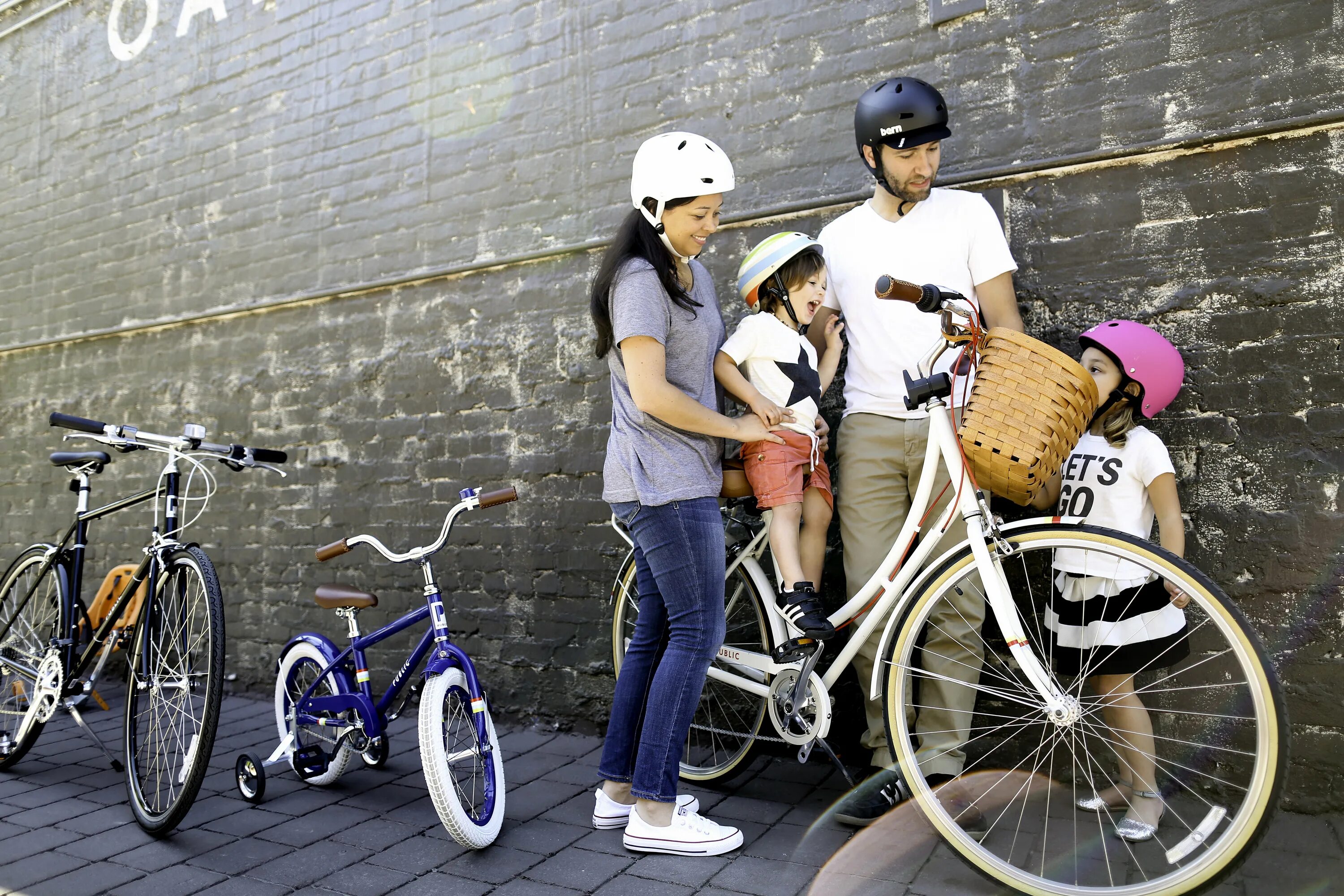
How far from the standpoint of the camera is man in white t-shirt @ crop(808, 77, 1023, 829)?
3094 millimetres

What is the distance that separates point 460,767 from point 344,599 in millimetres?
735

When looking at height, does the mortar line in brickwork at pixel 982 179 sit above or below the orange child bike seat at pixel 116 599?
above

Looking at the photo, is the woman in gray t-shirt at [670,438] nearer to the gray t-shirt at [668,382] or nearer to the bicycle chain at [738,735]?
the gray t-shirt at [668,382]

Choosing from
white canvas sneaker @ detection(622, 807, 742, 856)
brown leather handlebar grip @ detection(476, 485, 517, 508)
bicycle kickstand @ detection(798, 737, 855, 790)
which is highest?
brown leather handlebar grip @ detection(476, 485, 517, 508)

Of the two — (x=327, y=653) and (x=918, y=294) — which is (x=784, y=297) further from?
(x=327, y=653)

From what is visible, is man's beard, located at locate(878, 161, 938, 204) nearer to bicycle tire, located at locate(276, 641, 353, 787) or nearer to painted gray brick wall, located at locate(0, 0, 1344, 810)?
painted gray brick wall, located at locate(0, 0, 1344, 810)

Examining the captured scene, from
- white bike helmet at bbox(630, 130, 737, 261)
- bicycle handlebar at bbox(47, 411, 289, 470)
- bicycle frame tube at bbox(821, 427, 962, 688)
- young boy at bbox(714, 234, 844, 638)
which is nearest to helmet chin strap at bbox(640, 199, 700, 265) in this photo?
white bike helmet at bbox(630, 130, 737, 261)

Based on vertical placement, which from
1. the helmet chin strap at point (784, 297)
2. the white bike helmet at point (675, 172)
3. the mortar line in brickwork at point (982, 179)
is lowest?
the helmet chin strap at point (784, 297)

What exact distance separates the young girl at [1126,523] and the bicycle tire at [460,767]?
5.95 feet

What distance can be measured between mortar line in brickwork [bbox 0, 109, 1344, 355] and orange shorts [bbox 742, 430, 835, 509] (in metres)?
1.23

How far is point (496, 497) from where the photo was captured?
3.30m

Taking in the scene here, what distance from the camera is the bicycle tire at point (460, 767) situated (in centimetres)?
289

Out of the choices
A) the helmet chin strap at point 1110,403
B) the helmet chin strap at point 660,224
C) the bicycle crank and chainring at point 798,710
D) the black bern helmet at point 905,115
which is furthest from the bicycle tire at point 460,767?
the black bern helmet at point 905,115

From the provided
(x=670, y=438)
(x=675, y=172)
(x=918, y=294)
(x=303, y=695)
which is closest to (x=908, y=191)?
(x=918, y=294)
